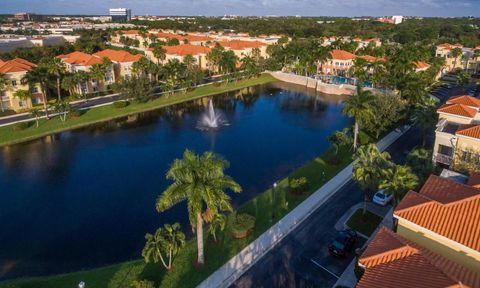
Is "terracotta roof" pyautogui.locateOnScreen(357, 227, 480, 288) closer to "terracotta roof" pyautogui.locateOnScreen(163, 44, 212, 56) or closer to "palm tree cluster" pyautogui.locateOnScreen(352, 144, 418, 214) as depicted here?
"palm tree cluster" pyautogui.locateOnScreen(352, 144, 418, 214)

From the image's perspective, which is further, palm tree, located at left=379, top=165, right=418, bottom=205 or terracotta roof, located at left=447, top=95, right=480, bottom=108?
terracotta roof, located at left=447, top=95, right=480, bottom=108

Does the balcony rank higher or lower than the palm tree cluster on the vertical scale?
lower

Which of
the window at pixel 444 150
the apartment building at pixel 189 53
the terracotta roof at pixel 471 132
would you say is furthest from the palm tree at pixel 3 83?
the terracotta roof at pixel 471 132

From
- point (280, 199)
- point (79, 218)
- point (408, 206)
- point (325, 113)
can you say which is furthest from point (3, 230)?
point (325, 113)

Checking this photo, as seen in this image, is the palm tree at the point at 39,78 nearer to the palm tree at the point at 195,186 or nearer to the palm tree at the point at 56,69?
the palm tree at the point at 56,69

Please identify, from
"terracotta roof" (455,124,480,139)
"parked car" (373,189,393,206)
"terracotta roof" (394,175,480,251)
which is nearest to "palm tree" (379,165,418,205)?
"terracotta roof" (394,175,480,251)

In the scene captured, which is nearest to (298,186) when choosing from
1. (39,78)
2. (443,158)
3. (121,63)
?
(443,158)

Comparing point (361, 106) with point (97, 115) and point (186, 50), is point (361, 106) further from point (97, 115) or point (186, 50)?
point (186, 50)
